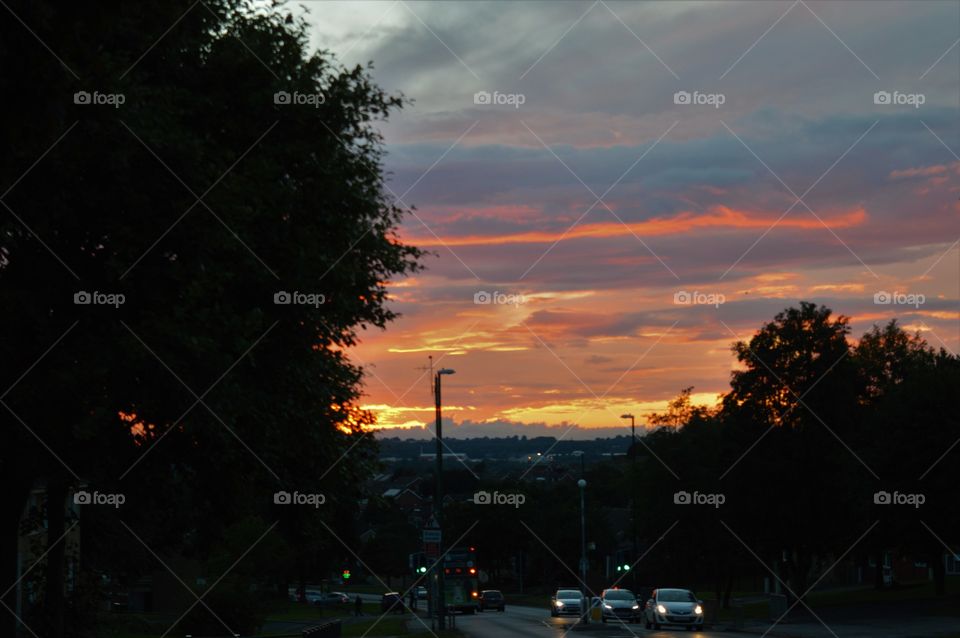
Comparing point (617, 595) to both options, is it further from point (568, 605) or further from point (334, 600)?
point (334, 600)

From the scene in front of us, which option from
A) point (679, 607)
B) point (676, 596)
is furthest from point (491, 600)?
point (679, 607)

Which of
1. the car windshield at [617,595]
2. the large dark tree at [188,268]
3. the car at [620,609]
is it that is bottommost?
the car at [620,609]

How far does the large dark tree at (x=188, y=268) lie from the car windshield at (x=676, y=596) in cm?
2674

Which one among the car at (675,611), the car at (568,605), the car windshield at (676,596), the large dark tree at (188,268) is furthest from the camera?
the car at (568,605)

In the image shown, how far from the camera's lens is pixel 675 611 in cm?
4650

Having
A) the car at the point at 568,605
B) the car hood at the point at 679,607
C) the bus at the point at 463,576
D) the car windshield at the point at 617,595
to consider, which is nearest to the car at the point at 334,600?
the bus at the point at 463,576

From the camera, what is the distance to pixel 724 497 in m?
64.4

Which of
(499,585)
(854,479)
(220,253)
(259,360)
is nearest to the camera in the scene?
(220,253)

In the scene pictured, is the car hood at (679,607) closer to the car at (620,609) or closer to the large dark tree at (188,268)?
the car at (620,609)

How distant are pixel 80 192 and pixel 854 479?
4661cm

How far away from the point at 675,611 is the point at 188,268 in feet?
105

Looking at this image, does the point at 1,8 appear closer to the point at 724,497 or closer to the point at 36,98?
the point at 36,98

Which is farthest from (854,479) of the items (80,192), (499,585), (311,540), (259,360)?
(499,585)

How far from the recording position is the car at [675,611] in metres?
46.5
